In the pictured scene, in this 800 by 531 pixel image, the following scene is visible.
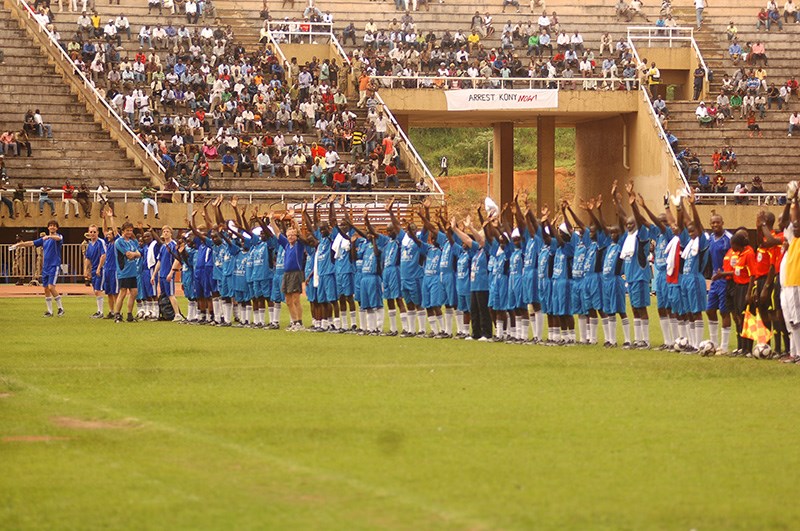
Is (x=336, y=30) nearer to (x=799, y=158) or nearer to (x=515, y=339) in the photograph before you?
(x=799, y=158)

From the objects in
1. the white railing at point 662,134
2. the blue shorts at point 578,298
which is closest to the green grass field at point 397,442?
the blue shorts at point 578,298

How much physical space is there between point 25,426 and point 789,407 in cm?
704

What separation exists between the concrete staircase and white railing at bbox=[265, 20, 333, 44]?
14.6 metres

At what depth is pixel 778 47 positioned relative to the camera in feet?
202

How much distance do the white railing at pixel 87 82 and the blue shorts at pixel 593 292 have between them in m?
29.8

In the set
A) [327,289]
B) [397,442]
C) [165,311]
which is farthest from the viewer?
[165,311]

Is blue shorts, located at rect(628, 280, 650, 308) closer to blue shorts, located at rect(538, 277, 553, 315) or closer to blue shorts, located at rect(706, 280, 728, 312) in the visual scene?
blue shorts, located at rect(706, 280, 728, 312)

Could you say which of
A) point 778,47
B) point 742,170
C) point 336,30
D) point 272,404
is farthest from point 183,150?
point 272,404

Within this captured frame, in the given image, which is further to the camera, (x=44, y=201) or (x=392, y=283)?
(x=44, y=201)

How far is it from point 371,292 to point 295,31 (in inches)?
Answer: 1406

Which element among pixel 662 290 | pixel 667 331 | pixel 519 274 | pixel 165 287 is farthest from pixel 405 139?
pixel 667 331

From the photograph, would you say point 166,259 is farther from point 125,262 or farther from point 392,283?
point 392,283

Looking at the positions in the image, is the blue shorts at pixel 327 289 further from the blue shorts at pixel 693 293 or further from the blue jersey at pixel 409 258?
the blue shorts at pixel 693 293

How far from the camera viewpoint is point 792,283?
1797 cm
